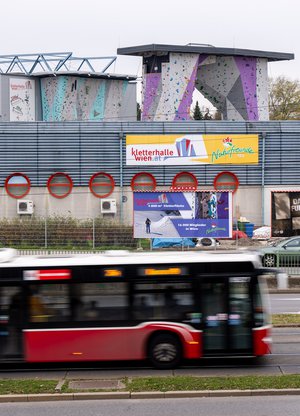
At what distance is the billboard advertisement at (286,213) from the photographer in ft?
139

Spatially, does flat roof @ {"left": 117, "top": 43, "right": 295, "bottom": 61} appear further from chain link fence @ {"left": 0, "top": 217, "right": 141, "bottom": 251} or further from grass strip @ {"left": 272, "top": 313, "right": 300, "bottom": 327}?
grass strip @ {"left": 272, "top": 313, "right": 300, "bottom": 327}

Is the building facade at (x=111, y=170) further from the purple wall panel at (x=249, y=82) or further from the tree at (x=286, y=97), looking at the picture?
the tree at (x=286, y=97)

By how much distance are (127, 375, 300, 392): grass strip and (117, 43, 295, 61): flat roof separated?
38.8 m

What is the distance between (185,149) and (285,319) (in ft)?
82.9

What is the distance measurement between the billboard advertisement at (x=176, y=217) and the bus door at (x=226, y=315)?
16.6 metres

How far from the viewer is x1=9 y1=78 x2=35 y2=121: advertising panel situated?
70938 mm

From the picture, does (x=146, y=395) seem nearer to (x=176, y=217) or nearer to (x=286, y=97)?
(x=176, y=217)

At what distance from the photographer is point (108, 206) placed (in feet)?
138

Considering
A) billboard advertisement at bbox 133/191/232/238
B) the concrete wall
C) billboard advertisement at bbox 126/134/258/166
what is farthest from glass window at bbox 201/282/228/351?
billboard advertisement at bbox 126/134/258/166

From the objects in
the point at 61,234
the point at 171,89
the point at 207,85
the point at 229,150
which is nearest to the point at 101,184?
the point at 229,150

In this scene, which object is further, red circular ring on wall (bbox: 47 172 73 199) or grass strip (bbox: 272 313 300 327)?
red circular ring on wall (bbox: 47 172 73 199)

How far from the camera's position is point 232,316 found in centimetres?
1251

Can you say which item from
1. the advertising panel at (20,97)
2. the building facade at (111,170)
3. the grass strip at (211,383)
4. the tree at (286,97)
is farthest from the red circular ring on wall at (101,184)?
the tree at (286,97)

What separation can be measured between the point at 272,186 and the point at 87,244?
1540 cm
